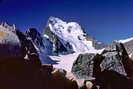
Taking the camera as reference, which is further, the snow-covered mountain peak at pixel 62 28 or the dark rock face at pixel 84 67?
the snow-covered mountain peak at pixel 62 28

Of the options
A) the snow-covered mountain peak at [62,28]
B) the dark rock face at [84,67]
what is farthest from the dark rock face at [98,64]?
the snow-covered mountain peak at [62,28]

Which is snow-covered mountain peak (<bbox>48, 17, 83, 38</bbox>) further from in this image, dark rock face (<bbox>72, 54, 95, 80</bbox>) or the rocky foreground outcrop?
dark rock face (<bbox>72, 54, 95, 80</bbox>)

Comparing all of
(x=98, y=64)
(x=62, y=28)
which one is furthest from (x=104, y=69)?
(x=62, y=28)

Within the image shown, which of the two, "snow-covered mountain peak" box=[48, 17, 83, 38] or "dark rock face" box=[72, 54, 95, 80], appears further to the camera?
"snow-covered mountain peak" box=[48, 17, 83, 38]

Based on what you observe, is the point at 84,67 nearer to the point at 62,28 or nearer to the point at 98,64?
the point at 98,64

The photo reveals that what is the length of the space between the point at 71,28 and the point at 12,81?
57.0 m

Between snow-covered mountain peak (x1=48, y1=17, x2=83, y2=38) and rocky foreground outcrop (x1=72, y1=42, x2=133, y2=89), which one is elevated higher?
snow-covered mountain peak (x1=48, y1=17, x2=83, y2=38)

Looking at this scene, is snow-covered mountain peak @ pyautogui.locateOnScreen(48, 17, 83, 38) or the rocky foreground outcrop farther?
snow-covered mountain peak @ pyautogui.locateOnScreen(48, 17, 83, 38)

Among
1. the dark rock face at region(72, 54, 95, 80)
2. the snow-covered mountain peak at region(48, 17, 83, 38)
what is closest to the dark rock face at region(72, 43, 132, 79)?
the dark rock face at region(72, 54, 95, 80)

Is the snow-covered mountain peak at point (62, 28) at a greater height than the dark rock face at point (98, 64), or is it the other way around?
the snow-covered mountain peak at point (62, 28)

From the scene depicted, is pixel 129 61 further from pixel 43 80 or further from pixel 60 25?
pixel 60 25

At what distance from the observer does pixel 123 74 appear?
10555mm

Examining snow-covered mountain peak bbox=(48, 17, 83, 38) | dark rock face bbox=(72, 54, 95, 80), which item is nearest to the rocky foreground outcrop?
dark rock face bbox=(72, 54, 95, 80)

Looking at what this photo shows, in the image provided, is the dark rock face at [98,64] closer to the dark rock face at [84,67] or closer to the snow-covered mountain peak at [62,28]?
Result: the dark rock face at [84,67]
